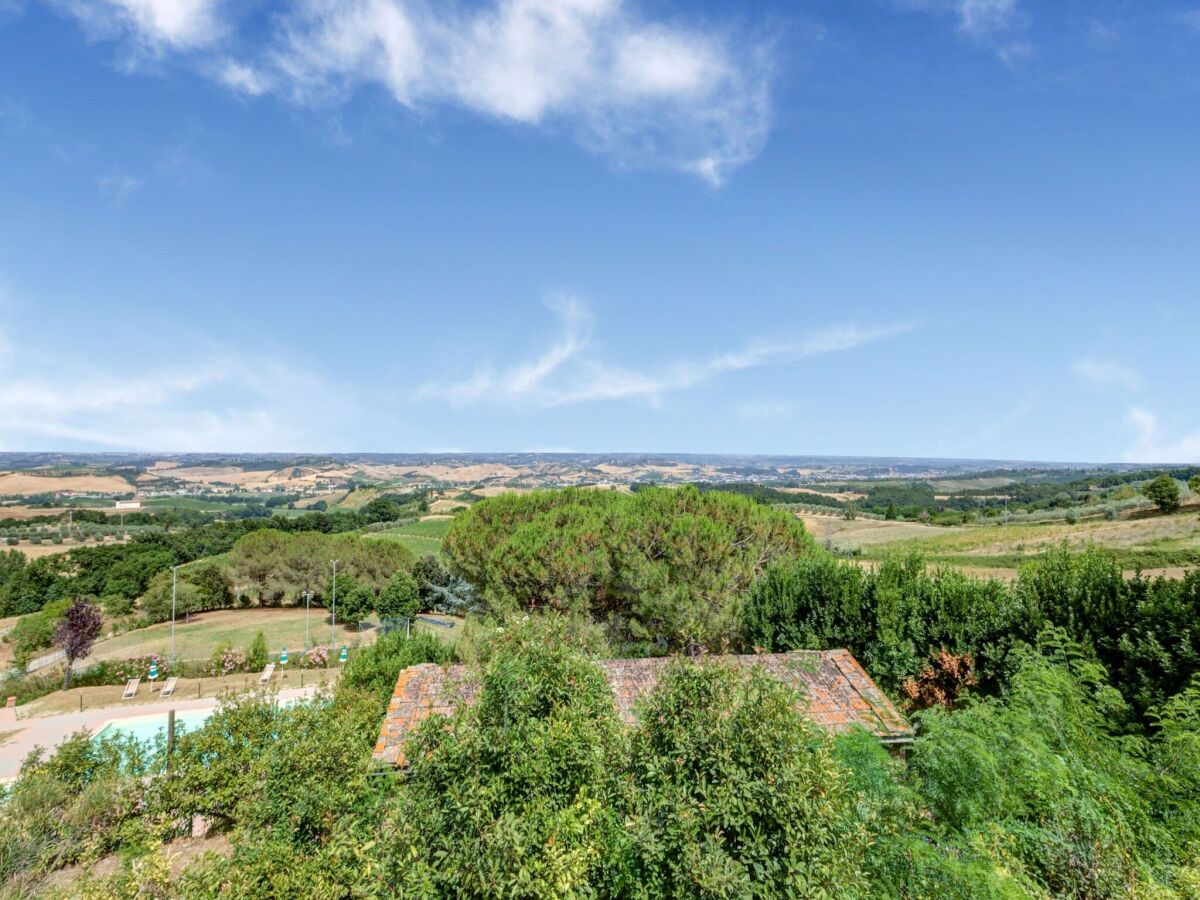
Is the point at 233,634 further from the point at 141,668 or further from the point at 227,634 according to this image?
the point at 141,668

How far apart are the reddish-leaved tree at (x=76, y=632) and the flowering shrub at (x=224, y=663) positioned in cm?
563

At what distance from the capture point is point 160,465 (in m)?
199

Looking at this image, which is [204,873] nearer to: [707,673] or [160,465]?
[707,673]

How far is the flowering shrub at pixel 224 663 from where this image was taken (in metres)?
30.2

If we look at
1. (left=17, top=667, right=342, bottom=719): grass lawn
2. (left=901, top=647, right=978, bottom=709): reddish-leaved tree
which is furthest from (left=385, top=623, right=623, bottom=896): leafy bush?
(left=17, top=667, right=342, bottom=719): grass lawn

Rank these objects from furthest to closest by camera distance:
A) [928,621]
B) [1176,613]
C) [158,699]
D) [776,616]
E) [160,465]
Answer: [160,465] < [158,699] < [776,616] < [928,621] < [1176,613]

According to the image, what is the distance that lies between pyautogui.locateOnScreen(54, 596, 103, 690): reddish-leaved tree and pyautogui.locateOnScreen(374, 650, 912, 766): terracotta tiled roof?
26.8m

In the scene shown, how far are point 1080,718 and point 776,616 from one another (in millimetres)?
9299

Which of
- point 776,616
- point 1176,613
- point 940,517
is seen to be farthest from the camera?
point 940,517

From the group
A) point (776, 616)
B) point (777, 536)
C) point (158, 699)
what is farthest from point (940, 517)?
point (158, 699)

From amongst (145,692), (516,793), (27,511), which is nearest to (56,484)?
(27,511)

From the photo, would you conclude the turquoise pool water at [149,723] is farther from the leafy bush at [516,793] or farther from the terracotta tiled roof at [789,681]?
the leafy bush at [516,793]

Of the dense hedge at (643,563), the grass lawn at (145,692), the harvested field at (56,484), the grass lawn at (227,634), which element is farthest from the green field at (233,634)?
the harvested field at (56,484)

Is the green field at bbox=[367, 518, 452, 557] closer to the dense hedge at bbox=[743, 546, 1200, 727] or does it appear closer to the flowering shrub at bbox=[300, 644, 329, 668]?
the flowering shrub at bbox=[300, 644, 329, 668]
